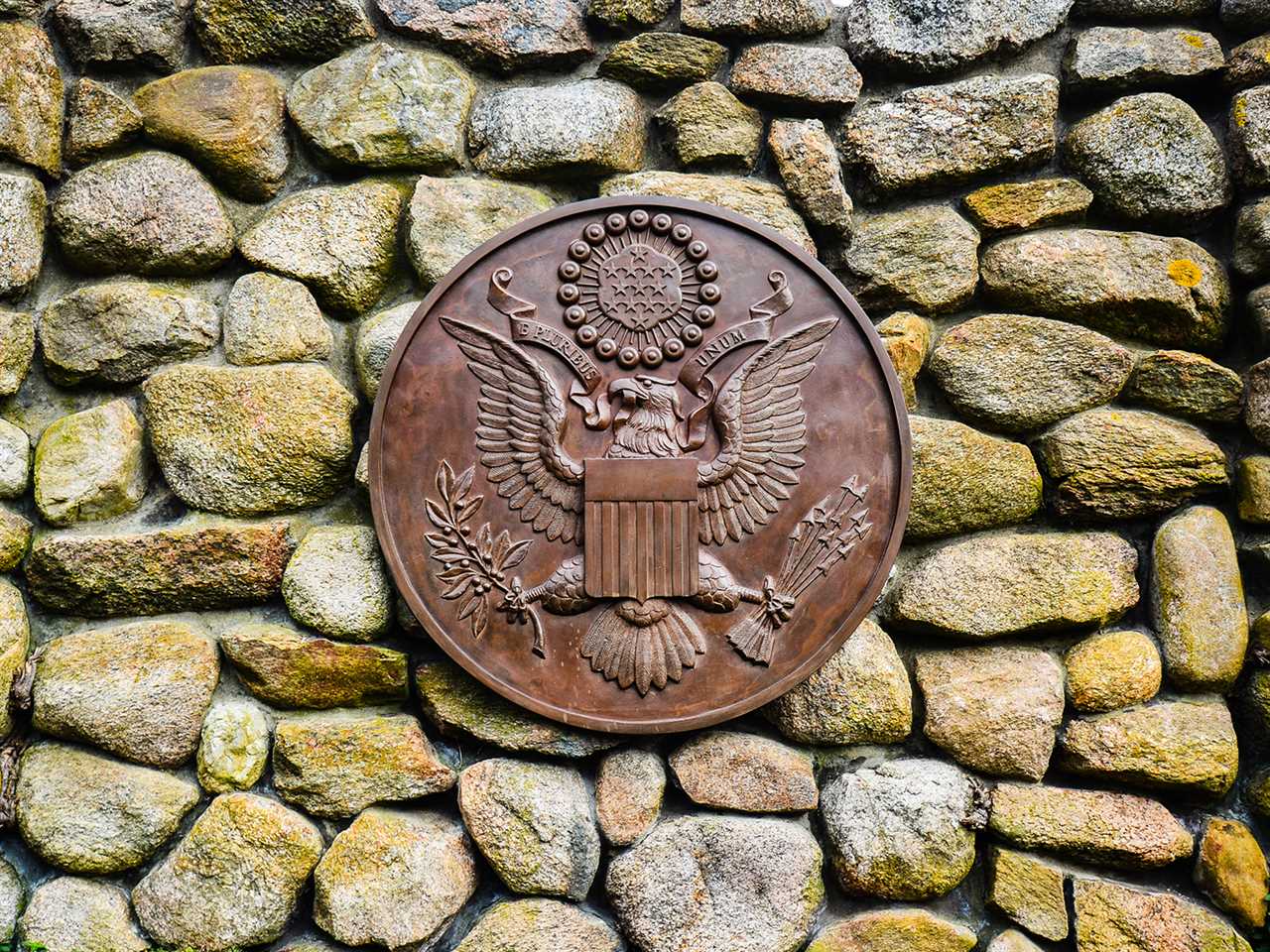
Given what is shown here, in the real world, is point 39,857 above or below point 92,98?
below

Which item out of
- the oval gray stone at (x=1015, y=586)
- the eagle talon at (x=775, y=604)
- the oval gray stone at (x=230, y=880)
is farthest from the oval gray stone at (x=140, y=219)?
the oval gray stone at (x=1015, y=586)

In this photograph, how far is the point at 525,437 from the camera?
1.89 m

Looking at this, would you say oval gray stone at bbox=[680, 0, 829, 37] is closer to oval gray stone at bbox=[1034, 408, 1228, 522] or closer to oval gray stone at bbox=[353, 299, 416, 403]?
oval gray stone at bbox=[353, 299, 416, 403]

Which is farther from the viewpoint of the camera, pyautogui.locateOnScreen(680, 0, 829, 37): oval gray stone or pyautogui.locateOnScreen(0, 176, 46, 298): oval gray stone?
pyautogui.locateOnScreen(680, 0, 829, 37): oval gray stone

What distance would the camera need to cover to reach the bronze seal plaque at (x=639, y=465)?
186 cm

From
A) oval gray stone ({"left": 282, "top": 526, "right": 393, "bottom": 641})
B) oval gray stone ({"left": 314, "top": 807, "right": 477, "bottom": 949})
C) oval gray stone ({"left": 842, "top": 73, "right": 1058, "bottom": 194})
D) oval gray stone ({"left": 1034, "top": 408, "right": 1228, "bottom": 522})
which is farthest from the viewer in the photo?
oval gray stone ({"left": 842, "top": 73, "right": 1058, "bottom": 194})

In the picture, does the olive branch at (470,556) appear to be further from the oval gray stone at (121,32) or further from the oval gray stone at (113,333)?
the oval gray stone at (121,32)

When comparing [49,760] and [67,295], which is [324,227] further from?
[49,760]

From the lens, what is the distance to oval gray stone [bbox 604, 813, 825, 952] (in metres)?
1.83

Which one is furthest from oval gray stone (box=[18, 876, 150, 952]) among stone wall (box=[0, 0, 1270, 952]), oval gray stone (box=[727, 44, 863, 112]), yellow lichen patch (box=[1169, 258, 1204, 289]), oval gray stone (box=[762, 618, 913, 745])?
yellow lichen patch (box=[1169, 258, 1204, 289])

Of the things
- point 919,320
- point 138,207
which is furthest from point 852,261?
point 138,207

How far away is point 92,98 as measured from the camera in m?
2.03

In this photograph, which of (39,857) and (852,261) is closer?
(39,857)

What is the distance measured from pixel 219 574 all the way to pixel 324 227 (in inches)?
28.4
